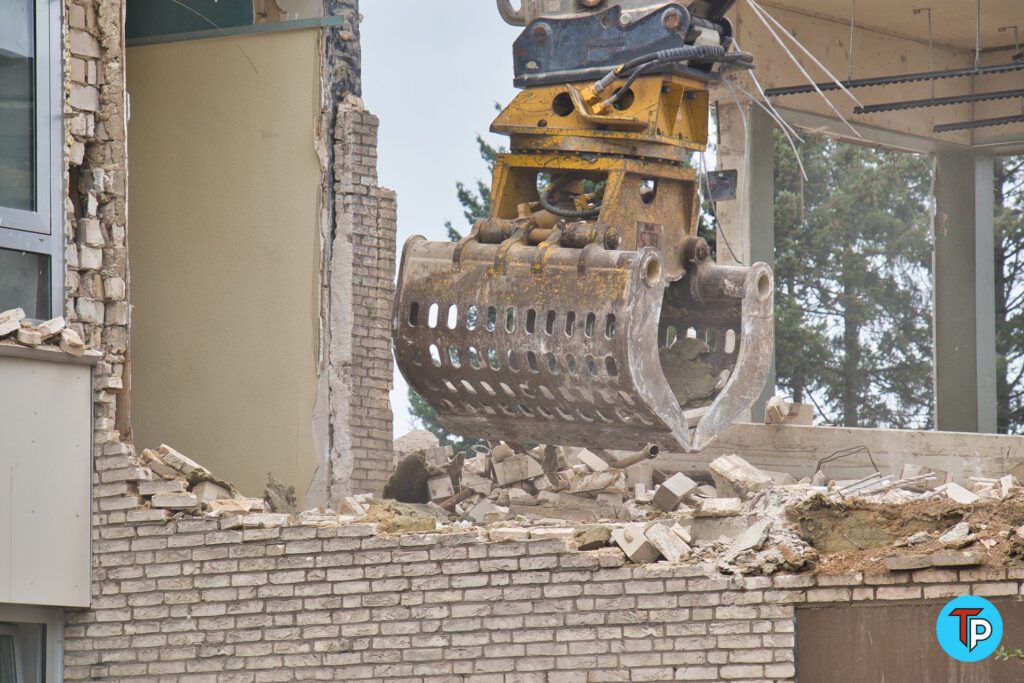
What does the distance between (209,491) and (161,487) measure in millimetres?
333

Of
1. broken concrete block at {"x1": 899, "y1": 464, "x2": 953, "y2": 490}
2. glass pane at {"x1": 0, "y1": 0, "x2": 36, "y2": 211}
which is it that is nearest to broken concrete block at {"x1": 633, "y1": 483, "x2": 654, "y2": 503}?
broken concrete block at {"x1": 899, "y1": 464, "x2": 953, "y2": 490}

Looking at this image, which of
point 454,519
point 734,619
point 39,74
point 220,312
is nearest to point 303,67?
point 220,312

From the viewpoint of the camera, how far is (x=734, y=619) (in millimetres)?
6875

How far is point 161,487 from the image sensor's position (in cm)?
791

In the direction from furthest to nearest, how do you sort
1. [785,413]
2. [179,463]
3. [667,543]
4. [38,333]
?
[785,413], [179,463], [38,333], [667,543]

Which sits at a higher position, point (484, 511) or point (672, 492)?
point (672, 492)

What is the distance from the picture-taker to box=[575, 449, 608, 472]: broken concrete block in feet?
33.8

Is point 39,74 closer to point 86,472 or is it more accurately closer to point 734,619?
point 86,472

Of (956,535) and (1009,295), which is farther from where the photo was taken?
(1009,295)

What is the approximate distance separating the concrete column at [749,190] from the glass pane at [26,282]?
5.91 meters

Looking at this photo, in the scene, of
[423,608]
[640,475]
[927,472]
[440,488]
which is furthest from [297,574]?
[927,472]

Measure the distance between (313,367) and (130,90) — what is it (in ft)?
7.64

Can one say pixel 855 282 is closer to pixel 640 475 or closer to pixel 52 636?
pixel 640 475

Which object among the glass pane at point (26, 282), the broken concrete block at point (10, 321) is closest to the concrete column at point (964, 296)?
the glass pane at point (26, 282)
